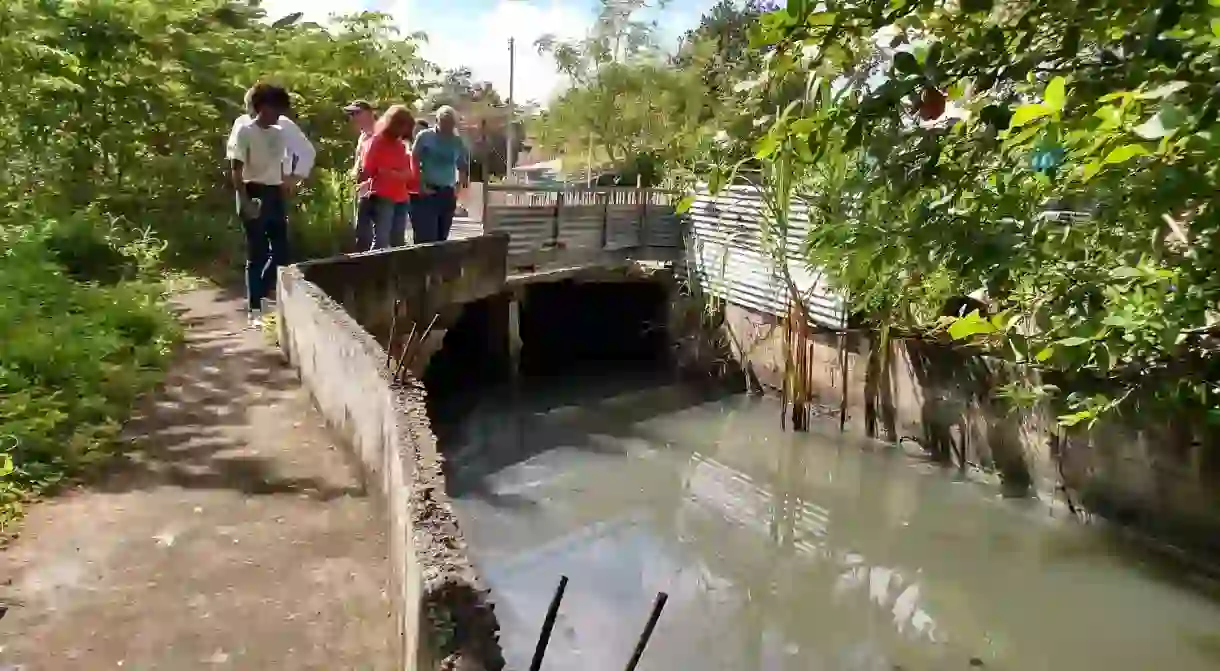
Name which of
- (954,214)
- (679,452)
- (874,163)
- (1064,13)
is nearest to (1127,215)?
(954,214)

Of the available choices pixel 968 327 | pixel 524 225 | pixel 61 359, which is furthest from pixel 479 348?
pixel 968 327

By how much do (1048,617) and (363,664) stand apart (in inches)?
230

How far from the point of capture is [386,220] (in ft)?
31.6

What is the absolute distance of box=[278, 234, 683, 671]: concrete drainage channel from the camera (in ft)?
8.14

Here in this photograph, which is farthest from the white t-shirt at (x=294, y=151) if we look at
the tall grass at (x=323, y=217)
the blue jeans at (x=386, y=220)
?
the tall grass at (x=323, y=217)

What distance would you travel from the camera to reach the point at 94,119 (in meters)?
11.3

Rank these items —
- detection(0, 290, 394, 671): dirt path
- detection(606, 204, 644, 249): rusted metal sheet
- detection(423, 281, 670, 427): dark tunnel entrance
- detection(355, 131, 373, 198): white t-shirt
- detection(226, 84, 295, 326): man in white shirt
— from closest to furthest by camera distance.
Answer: detection(0, 290, 394, 671): dirt path, detection(226, 84, 295, 326): man in white shirt, detection(355, 131, 373, 198): white t-shirt, detection(423, 281, 670, 427): dark tunnel entrance, detection(606, 204, 644, 249): rusted metal sheet

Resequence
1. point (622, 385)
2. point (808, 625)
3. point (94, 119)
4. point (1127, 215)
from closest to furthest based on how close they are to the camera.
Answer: point (1127, 215) < point (808, 625) < point (94, 119) < point (622, 385)

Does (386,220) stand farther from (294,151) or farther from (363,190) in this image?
(294,151)

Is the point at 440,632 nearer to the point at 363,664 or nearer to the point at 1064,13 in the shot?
the point at 363,664

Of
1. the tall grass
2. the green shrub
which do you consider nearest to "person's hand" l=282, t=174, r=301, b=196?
the green shrub

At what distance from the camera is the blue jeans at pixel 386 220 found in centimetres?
954

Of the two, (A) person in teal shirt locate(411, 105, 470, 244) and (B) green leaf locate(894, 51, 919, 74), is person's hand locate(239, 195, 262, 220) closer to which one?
(A) person in teal shirt locate(411, 105, 470, 244)

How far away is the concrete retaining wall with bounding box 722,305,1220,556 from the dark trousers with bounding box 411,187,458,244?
4297 millimetres
